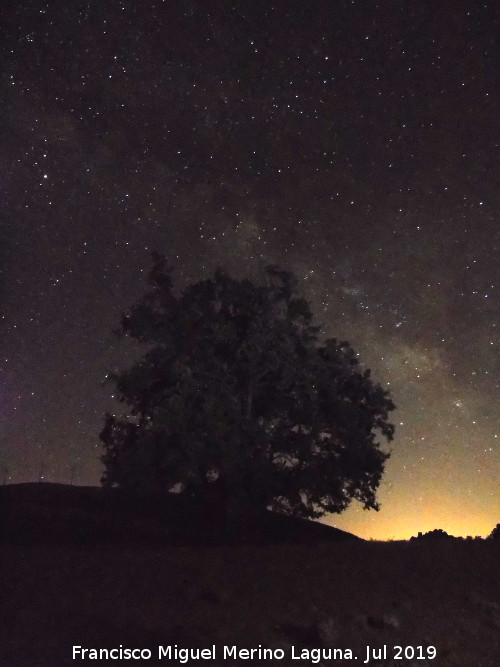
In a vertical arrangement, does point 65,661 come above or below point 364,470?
below

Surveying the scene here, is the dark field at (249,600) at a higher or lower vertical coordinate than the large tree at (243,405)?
lower

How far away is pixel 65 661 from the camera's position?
30.5ft

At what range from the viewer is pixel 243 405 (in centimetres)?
2191

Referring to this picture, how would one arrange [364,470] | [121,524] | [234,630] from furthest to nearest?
[121,524], [364,470], [234,630]

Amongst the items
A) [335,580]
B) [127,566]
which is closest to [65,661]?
[127,566]

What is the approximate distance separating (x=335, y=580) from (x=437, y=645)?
11.7ft

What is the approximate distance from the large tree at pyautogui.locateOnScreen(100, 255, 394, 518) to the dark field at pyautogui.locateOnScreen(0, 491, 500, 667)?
3.00m

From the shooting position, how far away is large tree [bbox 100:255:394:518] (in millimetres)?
20312

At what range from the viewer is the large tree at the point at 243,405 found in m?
20.3

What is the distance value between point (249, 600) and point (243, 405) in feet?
32.6

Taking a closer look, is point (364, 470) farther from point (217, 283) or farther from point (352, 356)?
point (217, 283)

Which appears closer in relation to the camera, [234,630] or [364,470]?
[234,630]

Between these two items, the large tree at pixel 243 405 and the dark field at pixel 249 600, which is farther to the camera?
the large tree at pixel 243 405

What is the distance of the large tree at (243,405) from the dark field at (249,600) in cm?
300
